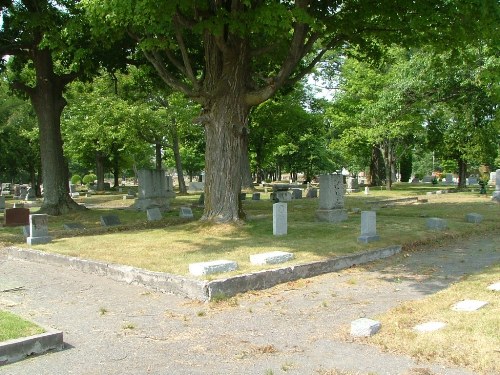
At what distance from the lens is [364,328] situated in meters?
5.98

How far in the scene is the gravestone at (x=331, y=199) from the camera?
1679cm

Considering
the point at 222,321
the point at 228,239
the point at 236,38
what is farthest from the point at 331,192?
the point at 222,321

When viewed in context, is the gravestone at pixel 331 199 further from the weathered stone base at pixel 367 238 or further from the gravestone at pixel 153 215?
the gravestone at pixel 153 215

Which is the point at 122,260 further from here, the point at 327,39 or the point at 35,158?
the point at 35,158

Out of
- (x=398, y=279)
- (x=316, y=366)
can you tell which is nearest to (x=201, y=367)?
(x=316, y=366)

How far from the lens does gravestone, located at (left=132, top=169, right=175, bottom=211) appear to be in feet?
75.1

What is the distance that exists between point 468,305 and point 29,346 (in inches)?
220

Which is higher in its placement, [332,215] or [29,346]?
[332,215]

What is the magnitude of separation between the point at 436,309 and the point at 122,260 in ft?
20.0

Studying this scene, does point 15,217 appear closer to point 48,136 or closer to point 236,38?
point 48,136

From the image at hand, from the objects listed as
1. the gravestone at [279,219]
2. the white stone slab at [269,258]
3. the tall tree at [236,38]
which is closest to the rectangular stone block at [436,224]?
the gravestone at [279,219]

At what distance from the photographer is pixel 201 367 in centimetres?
519

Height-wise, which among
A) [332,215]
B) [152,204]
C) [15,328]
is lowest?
[15,328]

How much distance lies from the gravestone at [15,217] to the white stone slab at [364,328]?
15672mm
